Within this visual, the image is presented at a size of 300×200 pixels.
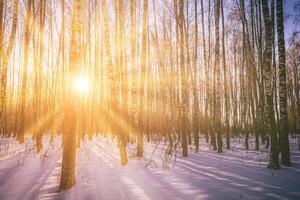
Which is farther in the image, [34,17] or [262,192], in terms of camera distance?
[34,17]

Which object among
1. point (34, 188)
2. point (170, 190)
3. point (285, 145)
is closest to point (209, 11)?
point (285, 145)

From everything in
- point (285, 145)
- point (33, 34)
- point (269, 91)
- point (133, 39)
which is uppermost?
point (33, 34)

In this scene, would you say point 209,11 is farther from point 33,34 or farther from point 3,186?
point 3,186

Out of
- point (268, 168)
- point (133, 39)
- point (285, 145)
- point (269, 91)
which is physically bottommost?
point (268, 168)

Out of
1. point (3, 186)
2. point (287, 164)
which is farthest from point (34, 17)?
point (287, 164)

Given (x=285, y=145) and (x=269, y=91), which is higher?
(x=269, y=91)

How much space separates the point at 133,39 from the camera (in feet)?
26.8

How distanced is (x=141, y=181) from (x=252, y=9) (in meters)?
13.2

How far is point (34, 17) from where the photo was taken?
1169 centimetres

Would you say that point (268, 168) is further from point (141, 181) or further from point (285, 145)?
point (141, 181)

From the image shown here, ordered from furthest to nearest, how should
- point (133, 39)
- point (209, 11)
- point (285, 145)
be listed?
point (209, 11)
point (133, 39)
point (285, 145)

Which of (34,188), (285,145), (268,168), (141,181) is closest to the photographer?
(34,188)

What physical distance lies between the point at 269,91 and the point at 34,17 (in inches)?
540

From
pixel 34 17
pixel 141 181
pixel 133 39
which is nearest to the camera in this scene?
pixel 141 181
